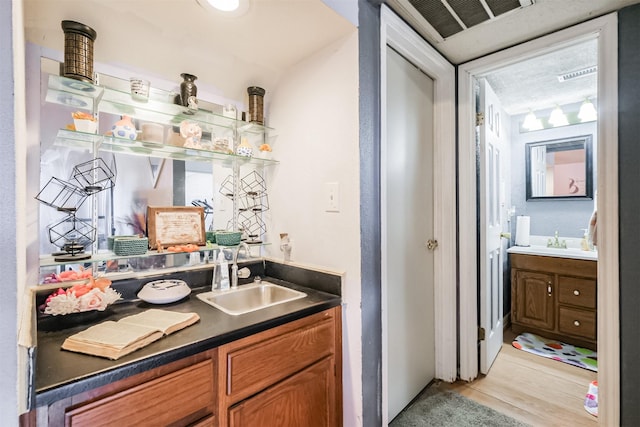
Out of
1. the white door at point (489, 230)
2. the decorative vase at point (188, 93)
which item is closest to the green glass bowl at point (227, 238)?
the decorative vase at point (188, 93)

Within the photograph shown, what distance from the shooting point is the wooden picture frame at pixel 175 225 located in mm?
1316

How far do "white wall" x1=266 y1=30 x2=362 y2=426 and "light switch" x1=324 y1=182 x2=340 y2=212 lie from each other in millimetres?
17

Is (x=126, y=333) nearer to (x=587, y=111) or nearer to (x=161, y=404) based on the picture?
(x=161, y=404)

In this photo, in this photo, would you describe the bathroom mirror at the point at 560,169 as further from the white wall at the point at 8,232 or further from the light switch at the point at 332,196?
the white wall at the point at 8,232

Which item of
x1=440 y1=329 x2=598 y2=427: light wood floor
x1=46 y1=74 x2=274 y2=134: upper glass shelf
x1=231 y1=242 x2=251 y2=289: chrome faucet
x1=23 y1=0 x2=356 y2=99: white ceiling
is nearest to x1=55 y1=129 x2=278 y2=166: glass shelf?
x1=46 y1=74 x2=274 y2=134: upper glass shelf

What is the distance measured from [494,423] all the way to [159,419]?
1779 millimetres

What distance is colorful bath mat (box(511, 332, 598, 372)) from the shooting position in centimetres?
233

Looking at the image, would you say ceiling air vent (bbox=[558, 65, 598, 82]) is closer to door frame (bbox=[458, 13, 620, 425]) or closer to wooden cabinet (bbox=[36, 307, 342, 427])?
door frame (bbox=[458, 13, 620, 425])

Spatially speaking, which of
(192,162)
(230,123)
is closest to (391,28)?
(230,123)

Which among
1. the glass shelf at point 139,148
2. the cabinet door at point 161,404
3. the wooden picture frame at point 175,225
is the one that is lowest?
the cabinet door at point 161,404

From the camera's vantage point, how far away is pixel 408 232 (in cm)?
184

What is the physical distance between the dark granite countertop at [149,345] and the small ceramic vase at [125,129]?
680 millimetres

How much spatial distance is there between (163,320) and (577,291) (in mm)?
A: 3141

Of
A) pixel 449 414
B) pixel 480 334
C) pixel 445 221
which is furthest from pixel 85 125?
pixel 480 334
